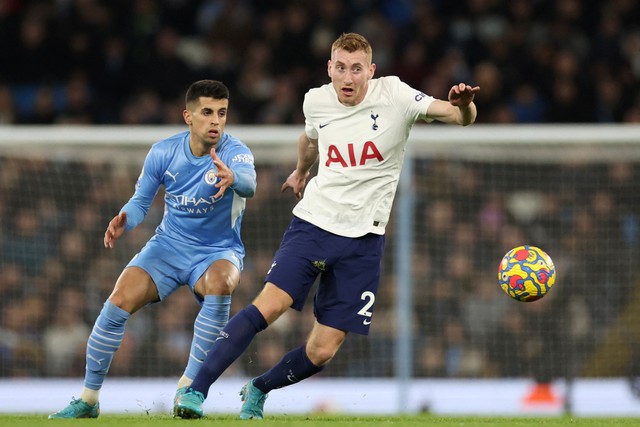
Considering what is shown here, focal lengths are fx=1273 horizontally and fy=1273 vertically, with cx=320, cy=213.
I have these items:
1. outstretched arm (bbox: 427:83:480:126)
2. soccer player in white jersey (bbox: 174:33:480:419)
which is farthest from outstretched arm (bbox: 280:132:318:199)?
outstretched arm (bbox: 427:83:480:126)

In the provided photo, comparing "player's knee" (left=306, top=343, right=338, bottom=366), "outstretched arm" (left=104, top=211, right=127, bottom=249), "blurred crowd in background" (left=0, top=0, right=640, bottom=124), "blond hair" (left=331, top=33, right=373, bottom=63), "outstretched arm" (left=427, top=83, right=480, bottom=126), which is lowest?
"player's knee" (left=306, top=343, right=338, bottom=366)

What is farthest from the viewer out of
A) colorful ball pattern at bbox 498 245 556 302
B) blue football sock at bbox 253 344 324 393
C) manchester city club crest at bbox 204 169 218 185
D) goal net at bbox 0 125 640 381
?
goal net at bbox 0 125 640 381

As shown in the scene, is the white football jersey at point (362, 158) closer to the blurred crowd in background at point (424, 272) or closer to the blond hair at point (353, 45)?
the blond hair at point (353, 45)

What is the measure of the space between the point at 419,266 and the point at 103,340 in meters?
4.50

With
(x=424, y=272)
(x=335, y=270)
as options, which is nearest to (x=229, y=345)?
(x=335, y=270)

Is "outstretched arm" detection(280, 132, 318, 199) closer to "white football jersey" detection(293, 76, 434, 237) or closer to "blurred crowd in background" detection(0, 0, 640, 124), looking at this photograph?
"white football jersey" detection(293, 76, 434, 237)

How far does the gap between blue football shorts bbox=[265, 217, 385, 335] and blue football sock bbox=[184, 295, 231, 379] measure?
45cm

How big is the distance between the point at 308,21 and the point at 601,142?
4.37 m

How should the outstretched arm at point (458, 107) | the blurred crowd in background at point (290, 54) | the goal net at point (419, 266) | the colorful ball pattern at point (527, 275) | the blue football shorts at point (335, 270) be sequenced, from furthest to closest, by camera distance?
1. the blurred crowd in background at point (290, 54)
2. the goal net at point (419, 266)
3. the colorful ball pattern at point (527, 275)
4. the blue football shorts at point (335, 270)
5. the outstretched arm at point (458, 107)

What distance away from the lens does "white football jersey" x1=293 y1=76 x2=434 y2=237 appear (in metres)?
6.73

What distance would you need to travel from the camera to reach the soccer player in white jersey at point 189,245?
23.1ft

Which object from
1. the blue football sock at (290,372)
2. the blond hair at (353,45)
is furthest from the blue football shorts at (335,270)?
the blond hair at (353,45)

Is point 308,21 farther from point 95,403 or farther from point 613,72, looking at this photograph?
point 95,403

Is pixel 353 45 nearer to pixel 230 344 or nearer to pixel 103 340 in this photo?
pixel 230 344
